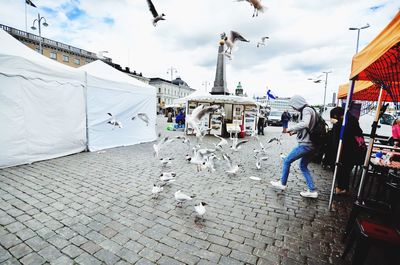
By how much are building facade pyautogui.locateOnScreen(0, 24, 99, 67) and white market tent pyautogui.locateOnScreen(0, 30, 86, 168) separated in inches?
1747

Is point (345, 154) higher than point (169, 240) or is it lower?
higher

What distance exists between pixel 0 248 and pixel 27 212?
34.5 inches

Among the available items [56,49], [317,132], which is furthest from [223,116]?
[56,49]

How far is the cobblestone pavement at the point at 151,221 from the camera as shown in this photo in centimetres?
237

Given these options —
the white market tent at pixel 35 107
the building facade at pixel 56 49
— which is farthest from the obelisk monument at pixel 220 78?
the building facade at pixel 56 49

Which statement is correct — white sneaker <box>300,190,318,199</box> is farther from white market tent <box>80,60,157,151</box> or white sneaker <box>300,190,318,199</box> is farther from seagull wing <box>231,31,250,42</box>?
white market tent <box>80,60,157,151</box>

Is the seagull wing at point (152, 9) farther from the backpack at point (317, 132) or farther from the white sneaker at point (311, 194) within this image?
the white sneaker at point (311, 194)

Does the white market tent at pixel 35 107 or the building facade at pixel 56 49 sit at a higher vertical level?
the building facade at pixel 56 49

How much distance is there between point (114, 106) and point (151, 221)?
665cm

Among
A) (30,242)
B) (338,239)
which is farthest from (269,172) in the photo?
(30,242)

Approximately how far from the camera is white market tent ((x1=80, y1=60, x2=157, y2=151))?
761 centimetres

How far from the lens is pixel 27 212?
10.3ft

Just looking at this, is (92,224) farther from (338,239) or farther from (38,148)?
(38,148)

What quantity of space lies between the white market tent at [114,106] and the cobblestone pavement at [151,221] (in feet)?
9.37
